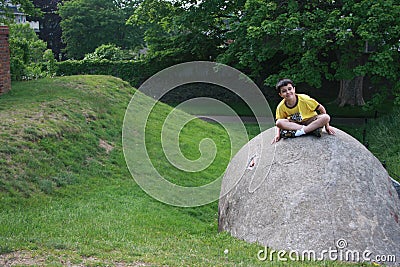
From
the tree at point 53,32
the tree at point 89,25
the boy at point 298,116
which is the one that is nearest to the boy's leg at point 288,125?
the boy at point 298,116

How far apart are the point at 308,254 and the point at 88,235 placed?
283cm

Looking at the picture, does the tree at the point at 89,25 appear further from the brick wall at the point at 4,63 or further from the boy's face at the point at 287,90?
the boy's face at the point at 287,90

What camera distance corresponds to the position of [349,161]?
7035mm

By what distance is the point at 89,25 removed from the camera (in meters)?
47.2

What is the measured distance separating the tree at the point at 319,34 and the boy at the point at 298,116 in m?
9.50

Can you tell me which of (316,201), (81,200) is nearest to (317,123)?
(316,201)

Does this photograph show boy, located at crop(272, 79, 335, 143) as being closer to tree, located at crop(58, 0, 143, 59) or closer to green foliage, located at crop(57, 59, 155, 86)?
green foliage, located at crop(57, 59, 155, 86)

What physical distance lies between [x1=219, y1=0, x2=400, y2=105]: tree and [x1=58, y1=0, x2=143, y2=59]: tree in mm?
29348

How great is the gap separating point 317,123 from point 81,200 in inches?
166

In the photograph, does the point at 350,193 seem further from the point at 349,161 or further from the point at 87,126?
the point at 87,126

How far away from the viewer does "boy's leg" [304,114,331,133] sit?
7.32m

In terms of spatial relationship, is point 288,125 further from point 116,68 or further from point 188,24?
point 116,68

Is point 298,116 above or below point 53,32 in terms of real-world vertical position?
below

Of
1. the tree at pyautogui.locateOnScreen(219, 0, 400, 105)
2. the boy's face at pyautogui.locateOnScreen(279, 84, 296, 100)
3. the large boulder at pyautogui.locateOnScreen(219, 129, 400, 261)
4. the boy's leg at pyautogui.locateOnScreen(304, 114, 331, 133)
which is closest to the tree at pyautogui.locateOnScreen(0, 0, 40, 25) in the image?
the tree at pyautogui.locateOnScreen(219, 0, 400, 105)
